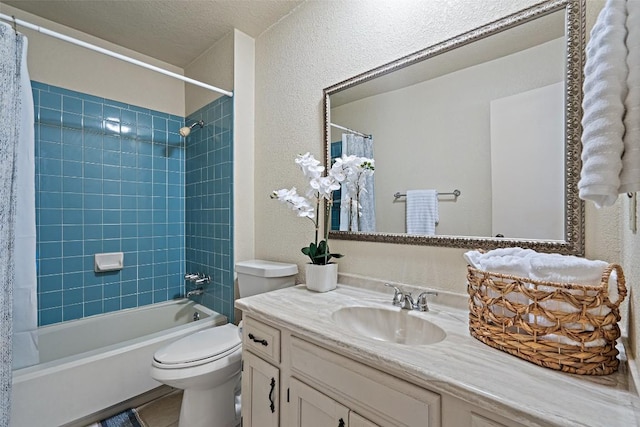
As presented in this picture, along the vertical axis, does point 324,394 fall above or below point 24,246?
below

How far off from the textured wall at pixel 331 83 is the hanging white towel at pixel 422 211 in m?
0.08

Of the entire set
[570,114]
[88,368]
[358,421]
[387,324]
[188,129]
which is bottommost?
[88,368]

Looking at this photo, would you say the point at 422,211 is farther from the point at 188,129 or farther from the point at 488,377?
the point at 188,129

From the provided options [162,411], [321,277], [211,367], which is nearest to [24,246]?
[211,367]

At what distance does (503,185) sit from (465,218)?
6.8 inches

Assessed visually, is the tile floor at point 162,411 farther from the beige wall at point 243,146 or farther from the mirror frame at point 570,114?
the mirror frame at point 570,114

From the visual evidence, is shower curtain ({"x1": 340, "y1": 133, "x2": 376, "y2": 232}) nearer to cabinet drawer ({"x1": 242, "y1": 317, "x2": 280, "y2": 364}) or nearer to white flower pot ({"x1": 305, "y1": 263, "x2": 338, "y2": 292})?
white flower pot ({"x1": 305, "y1": 263, "x2": 338, "y2": 292})

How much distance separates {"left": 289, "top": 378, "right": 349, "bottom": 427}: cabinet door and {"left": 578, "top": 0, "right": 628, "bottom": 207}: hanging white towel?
0.80 meters

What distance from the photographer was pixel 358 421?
78 centimetres

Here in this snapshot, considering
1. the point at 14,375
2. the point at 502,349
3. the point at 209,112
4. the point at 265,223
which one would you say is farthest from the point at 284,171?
the point at 14,375

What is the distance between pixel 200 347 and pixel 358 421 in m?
1.01

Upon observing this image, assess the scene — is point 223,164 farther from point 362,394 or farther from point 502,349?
point 502,349

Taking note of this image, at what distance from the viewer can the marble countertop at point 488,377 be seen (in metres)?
0.51

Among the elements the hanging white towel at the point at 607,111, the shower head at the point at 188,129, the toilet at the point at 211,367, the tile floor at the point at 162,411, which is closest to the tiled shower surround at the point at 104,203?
the shower head at the point at 188,129
